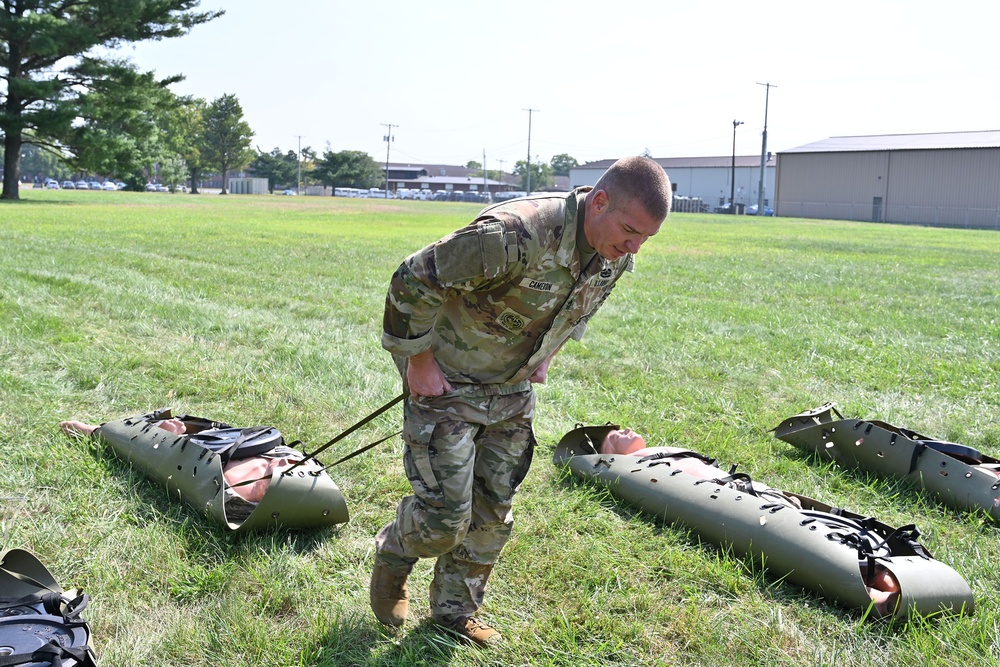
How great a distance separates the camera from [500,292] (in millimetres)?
2850

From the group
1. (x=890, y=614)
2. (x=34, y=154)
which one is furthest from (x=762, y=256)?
(x=34, y=154)

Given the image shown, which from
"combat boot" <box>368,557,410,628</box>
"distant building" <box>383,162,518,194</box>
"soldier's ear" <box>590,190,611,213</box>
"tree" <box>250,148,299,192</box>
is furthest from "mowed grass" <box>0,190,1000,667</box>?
"distant building" <box>383,162,518,194</box>

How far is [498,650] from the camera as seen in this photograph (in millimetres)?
3025

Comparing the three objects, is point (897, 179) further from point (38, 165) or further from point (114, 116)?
point (38, 165)

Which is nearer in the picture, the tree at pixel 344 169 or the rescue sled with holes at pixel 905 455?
the rescue sled with holes at pixel 905 455

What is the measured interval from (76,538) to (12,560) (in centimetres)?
77

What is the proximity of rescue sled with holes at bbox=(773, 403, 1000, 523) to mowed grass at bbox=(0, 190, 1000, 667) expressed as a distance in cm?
10

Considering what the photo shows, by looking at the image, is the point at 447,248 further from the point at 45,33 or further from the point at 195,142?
the point at 195,142

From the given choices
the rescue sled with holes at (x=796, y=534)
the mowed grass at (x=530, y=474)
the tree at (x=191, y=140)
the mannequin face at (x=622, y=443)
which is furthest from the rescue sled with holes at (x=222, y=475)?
the tree at (x=191, y=140)

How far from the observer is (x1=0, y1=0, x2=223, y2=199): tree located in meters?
40.3

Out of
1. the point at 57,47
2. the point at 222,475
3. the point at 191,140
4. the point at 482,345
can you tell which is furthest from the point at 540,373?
the point at 191,140

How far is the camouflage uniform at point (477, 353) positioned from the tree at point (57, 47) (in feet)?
143

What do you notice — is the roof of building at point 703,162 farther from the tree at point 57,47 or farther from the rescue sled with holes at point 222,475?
the rescue sled with holes at point 222,475

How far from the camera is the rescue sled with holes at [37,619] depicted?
2.44m
